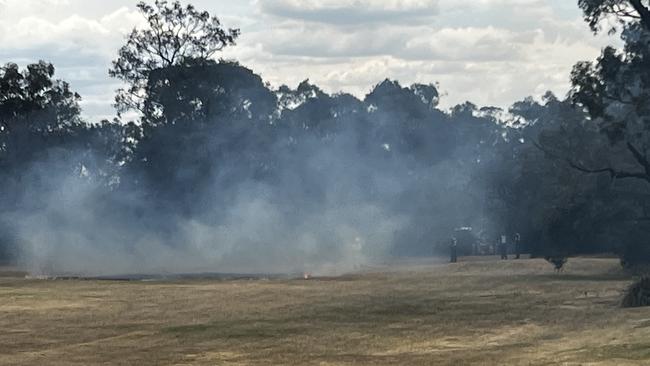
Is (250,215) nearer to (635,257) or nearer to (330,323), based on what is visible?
(635,257)

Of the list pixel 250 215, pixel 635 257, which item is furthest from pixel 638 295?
pixel 250 215

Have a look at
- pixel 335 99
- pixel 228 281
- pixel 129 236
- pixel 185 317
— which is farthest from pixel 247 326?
pixel 335 99

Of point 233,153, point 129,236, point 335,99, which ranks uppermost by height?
point 335,99

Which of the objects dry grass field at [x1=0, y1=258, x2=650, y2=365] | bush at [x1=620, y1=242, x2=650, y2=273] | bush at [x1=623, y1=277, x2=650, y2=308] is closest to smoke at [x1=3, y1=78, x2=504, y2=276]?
bush at [x1=620, y1=242, x2=650, y2=273]

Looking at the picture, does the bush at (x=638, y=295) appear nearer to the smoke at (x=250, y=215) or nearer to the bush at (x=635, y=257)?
the bush at (x=635, y=257)

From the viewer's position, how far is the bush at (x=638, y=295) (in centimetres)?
3644

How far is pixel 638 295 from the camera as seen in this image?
3666 centimetres

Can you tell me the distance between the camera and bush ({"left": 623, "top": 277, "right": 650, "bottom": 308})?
3644 centimetres

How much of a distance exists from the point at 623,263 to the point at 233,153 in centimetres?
4030

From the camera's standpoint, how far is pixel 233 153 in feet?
294

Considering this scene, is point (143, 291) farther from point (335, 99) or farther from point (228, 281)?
point (335, 99)

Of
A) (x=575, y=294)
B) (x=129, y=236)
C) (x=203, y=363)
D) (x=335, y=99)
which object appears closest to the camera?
(x=203, y=363)

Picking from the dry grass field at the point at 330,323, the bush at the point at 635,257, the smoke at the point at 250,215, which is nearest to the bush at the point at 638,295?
the dry grass field at the point at 330,323

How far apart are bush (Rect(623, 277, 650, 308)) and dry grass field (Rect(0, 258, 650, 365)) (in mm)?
542
